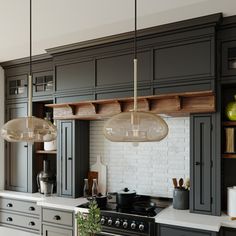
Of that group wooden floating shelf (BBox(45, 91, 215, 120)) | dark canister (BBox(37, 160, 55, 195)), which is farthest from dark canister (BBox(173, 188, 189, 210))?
dark canister (BBox(37, 160, 55, 195))

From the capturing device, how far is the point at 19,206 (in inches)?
152

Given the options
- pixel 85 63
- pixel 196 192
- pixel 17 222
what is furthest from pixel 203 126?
pixel 17 222

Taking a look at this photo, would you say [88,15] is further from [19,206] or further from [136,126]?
[19,206]

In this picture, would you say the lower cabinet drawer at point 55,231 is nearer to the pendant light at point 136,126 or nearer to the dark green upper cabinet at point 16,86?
the dark green upper cabinet at point 16,86

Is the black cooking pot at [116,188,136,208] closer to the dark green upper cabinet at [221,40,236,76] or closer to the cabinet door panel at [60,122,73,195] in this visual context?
the cabinet door panel at [60,122,73,195]

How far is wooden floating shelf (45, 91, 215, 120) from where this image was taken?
269 cm

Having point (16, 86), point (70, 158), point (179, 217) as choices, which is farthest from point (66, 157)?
point (179, 217)

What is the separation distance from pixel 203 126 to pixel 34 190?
8.51ft

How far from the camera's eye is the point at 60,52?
362 cm

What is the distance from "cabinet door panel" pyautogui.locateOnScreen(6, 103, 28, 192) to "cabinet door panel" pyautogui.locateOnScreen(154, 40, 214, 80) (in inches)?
87.6

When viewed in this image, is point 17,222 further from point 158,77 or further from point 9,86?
point 158,77

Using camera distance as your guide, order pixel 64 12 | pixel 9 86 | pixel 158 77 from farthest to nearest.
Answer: pixel 9 86
pixel 158 77
pixel 64 12

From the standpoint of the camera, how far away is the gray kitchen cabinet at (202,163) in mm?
2703

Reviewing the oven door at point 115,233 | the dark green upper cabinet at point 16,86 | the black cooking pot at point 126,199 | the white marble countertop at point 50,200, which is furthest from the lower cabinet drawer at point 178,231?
the dark green upper cabinet at point 16,86
